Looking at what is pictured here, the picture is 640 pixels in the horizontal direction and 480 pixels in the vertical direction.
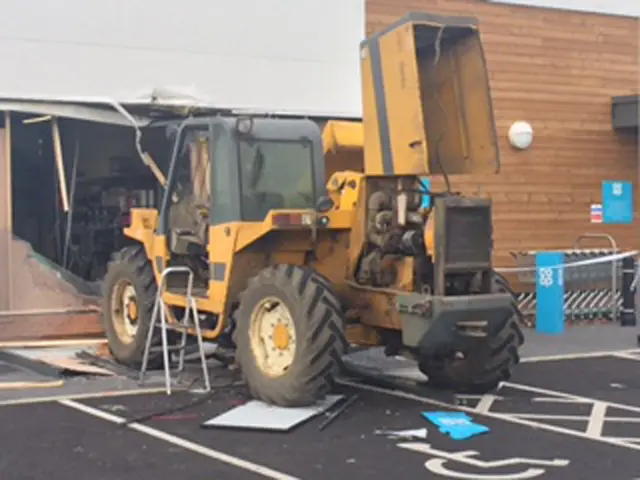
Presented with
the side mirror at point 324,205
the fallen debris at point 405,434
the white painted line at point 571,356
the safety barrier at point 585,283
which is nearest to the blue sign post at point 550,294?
the safety barrier at point 585,283

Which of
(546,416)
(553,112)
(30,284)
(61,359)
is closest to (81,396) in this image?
(61,359)

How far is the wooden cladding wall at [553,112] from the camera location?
16.4 meters

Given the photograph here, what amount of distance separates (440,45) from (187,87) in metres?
5.17

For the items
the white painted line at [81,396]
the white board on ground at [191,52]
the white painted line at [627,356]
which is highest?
the white board on ground at [191,52]

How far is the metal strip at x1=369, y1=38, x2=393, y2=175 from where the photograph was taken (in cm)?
916

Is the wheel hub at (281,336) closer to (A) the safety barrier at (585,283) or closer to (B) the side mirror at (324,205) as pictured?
(B) the side mirror at (324,205)

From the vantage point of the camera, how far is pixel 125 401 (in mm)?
9266

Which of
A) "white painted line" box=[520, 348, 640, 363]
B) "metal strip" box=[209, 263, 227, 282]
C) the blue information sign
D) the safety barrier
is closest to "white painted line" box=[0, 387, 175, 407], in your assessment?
"metal strip" box=[209, 263, 227, 282]

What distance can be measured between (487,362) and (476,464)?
7.95 ft

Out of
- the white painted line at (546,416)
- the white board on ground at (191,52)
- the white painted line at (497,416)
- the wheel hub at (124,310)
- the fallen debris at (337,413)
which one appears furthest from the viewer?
the white board on ground at (191,52)

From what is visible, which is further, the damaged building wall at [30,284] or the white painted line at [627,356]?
the damaged building wall at [30,284]

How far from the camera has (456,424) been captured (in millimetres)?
8266

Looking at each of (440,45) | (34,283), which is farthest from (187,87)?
(440,45)

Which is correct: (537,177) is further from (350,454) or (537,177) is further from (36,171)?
(350,454)
